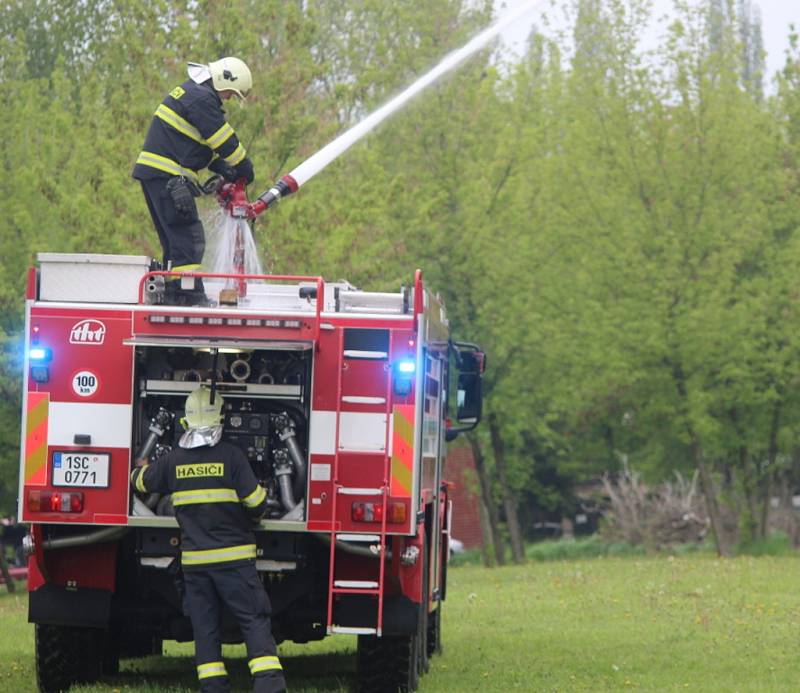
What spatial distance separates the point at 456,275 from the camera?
2936cm

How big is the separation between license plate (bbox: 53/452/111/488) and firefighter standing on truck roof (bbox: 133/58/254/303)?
1.70m

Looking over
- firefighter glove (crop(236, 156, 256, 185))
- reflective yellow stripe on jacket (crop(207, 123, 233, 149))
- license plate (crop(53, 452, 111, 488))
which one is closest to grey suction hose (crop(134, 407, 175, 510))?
license plate (crop(53, 452, 111, 488))

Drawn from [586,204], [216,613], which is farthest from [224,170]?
[586,204]

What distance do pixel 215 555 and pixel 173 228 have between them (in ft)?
8.55

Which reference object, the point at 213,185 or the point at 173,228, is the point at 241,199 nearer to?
the point at 213,185

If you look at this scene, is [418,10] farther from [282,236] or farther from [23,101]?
[282,236]

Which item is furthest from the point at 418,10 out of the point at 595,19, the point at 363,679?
the point at 363,679

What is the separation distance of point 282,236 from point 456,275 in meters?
7.83

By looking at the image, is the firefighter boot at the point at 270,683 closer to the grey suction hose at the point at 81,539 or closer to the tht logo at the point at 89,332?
the grey suction hose at the point at 81,539

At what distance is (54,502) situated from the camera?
955cm

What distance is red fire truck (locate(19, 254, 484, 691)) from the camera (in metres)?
9.55

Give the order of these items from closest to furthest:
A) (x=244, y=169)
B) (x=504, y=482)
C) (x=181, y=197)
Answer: (x=181, y=197), (x=244, y=169), (x=504, y=482)

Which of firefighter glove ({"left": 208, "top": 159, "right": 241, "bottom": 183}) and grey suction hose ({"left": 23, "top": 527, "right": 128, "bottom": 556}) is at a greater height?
firefighter glove ({"left": 208, "top": 159, "right": 241, "bottom": 183})

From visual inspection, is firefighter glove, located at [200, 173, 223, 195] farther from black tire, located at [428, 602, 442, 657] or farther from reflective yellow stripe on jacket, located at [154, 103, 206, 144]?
black tire, located at [428, 602, 442, 657]
